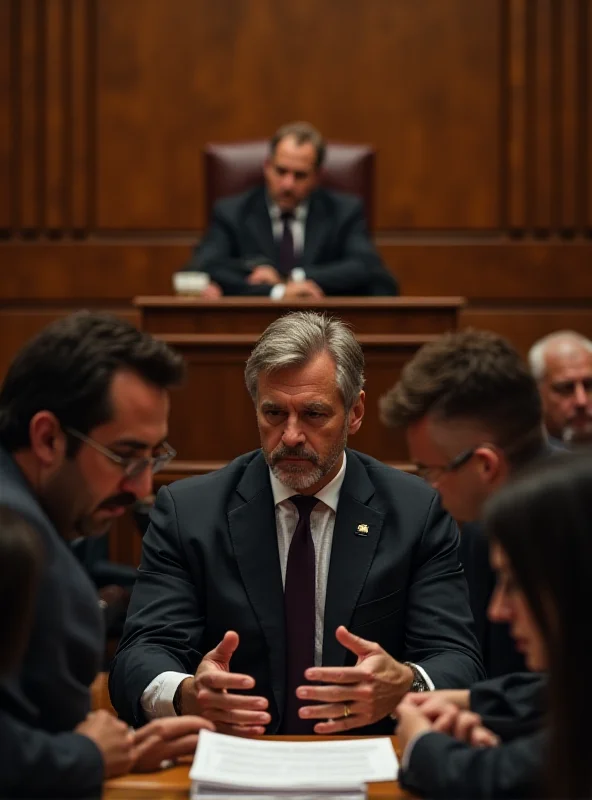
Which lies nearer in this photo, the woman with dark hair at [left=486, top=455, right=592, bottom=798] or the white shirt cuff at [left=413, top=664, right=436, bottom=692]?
the woman with dark hair at [left=486, top=455, right=592, bottom=798]

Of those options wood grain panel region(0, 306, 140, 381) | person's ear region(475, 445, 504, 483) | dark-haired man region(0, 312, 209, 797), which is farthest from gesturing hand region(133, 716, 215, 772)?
wood grain panel region(0, 306, 140, 381)

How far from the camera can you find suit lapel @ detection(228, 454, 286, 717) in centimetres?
261

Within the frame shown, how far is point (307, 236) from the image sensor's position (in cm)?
622

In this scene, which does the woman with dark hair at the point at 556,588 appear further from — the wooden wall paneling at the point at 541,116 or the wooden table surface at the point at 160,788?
the wooden wall paneling at the point at 541,116

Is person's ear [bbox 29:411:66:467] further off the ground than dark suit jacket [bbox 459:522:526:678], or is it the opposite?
person's ear [bbox 29:411:66:467]

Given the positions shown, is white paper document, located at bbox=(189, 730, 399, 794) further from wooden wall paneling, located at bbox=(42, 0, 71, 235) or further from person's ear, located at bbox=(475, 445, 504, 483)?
wooden wall paneling, located at bbox=(42, 0, 71, 235)

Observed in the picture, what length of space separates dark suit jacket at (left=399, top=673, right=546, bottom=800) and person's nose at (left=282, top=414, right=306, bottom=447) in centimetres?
79

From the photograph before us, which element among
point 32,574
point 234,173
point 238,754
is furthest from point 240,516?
point 234,173

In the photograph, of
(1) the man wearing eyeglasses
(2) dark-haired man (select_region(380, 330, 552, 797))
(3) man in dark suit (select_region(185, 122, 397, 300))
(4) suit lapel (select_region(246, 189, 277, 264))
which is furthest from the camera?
(4) suit lapel (select_region(246, 189, 277, 264))

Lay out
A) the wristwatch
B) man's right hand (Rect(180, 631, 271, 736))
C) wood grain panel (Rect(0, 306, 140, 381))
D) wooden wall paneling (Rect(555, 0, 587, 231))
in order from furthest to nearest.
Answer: wood grain panel (Rect(0, 306, 140, 381)) → wooden wall paneling (Rect(555, 0, 587, 231)) → the wristwatch → man's right hand (Rect(180, 631, 271, 736))

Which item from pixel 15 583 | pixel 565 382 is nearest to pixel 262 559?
pixel 15 583

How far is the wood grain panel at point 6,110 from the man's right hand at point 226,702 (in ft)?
18.8

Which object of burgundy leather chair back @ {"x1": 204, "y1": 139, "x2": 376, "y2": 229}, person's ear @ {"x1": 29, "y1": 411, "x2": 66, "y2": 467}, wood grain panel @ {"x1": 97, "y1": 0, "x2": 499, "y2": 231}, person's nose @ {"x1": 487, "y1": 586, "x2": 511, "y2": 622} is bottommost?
person's nose @ {"x1": 487, "y1": 586, "x2": 511, "y2": 622}

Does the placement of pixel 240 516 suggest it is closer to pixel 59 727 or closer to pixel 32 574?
pixel 59 727
